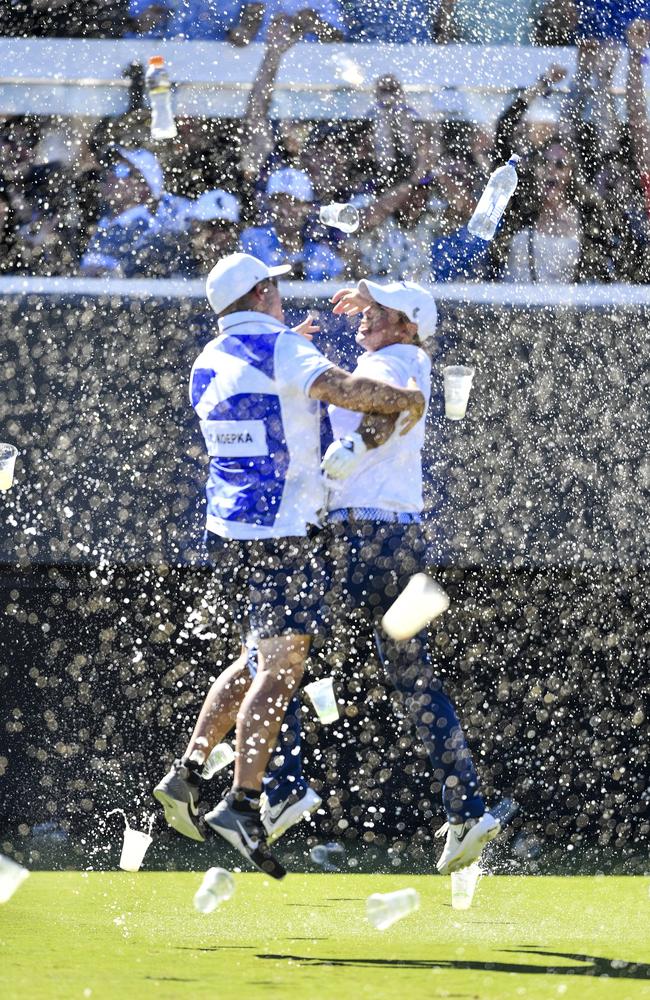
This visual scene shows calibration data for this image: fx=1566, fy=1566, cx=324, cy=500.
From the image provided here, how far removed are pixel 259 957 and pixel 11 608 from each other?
7.41ft

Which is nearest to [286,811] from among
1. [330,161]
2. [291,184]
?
[291,184]

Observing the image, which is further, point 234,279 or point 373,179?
point 373,179

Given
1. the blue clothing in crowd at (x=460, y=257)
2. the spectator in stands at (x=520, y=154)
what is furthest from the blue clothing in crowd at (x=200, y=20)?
the blue clothing in crowd at (x=460, y=257)

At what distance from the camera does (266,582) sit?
13.8 ft

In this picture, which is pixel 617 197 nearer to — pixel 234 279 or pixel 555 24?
pixel 555 24

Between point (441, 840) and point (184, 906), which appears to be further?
point (441, 840)

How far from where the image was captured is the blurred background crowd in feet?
21.9

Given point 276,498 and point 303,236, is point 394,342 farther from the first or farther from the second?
point 303,236

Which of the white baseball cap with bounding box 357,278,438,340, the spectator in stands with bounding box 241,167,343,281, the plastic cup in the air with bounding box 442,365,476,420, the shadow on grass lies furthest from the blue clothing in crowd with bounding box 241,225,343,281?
the shadow on grass

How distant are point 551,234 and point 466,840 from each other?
343 cm

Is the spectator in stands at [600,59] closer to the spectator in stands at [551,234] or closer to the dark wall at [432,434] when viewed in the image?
the spectator in stands at [551,234]

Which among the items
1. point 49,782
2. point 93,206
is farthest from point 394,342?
point 93,206

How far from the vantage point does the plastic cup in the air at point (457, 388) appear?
5965 millimetres

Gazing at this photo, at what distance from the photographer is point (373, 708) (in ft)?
18.6
